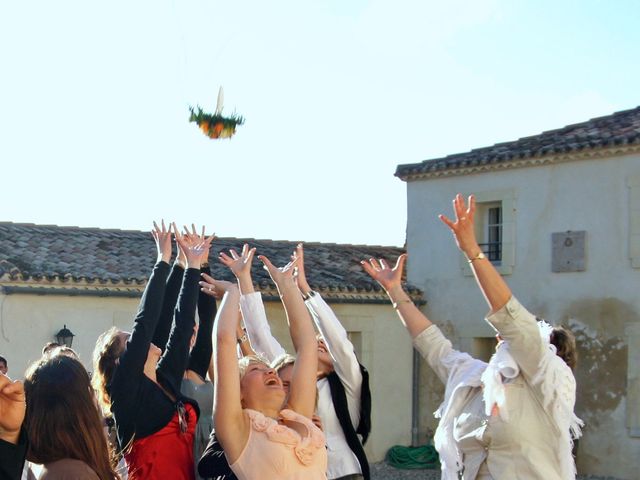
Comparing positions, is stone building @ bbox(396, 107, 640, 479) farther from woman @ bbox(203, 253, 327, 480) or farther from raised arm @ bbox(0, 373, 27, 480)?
raised arm @ bbox(0, 373, 27, 480)

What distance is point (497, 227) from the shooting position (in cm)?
1747

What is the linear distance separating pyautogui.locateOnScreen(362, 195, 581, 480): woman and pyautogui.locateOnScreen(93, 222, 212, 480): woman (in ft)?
3.67

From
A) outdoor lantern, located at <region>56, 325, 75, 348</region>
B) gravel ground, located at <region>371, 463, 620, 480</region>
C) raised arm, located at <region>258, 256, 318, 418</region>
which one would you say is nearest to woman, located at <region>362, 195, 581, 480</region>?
raised arm, located at <region>258, 256, 318, 418</region>

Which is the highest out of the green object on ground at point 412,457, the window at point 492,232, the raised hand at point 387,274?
the window at point 492,232

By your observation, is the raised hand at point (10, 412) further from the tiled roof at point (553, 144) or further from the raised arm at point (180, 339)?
the tiled roof at point (553, 144)

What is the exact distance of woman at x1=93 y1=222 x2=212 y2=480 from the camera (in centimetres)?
432

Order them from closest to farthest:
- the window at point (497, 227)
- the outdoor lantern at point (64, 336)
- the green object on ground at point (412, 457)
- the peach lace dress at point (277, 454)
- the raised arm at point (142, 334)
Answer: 1. the peach lace dress at point (277, 454)
2. the raised arm at point (142, 334)
3. the outdoor lantern at point (64, 336)
4. the window at point (497, 227)
5. the green object on ground at point (412, 457)

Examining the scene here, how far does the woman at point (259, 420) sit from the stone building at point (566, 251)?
40.8 feet

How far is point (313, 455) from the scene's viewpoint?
3.60 metres

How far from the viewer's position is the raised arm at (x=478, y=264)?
13.2ft

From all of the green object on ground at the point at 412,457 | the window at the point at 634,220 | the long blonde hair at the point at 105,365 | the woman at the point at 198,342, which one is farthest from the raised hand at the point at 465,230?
the green object on ground at the point at 412,457

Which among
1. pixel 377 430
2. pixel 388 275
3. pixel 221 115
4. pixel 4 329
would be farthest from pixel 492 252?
pixel 388 275

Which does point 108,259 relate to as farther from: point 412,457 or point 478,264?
point 478,264

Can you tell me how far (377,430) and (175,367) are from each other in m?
13.4
